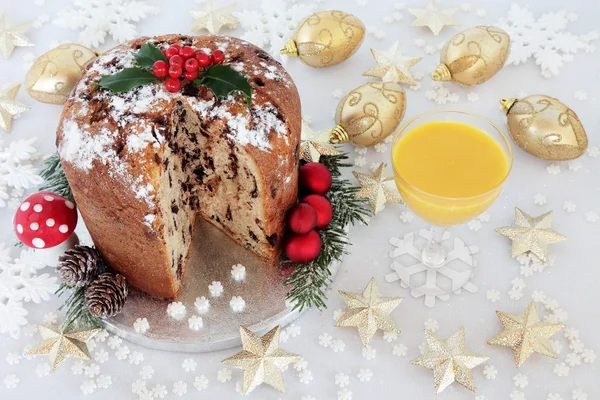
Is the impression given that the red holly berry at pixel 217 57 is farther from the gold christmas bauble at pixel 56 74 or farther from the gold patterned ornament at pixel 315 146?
the gold christmas bauble at pixel 56 74

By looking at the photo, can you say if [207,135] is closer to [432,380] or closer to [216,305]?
[216,305]

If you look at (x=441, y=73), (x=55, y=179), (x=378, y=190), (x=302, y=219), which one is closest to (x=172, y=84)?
(x=302, y=219)

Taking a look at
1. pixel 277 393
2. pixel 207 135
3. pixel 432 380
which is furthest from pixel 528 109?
pixel 277 393

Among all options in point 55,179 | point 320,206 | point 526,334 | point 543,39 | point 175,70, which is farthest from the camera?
point 543,39

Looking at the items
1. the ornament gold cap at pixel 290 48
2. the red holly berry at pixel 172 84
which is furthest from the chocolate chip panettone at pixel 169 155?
the ornament gold cap at pixel 290 48

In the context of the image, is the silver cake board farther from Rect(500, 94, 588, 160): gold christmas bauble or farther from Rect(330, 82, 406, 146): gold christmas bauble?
Rect(500, 94, 588, 160): gold christmas bauble

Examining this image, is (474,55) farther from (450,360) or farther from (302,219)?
(450,360)
